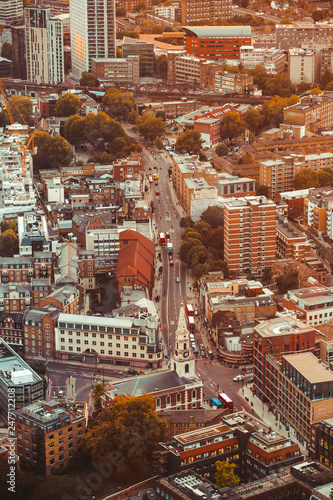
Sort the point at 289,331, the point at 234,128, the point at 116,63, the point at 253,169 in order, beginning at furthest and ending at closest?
the point at 116,63 → the point at 234,128 → the point at 253,169 → the point at 289,331

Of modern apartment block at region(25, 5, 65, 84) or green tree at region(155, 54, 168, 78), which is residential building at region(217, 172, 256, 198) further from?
green tree at region(155, 54, 168, 78)

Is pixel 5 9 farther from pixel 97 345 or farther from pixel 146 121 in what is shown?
pixel 97 345

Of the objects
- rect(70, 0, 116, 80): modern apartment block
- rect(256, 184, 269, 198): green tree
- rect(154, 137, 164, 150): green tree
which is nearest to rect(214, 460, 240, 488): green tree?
rect(256, 184, 269, 198): green tree

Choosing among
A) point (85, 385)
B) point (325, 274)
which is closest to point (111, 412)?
point (85, 385)

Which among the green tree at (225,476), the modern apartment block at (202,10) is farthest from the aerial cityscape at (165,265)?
the modern apartment block at (202,10)

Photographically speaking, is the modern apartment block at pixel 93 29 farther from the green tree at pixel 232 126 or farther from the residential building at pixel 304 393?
the residential building at pixel 304 393

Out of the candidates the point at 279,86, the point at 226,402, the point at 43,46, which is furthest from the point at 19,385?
the point at 43,46
